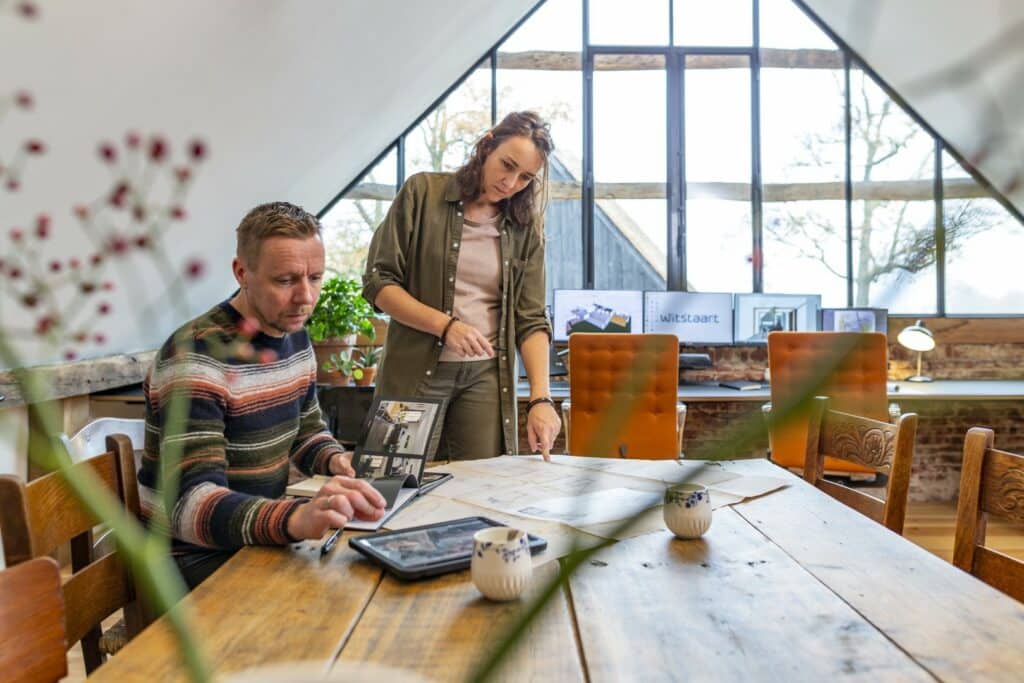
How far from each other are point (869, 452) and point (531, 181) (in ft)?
3.33

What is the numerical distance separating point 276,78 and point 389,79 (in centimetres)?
117

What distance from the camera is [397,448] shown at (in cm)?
160

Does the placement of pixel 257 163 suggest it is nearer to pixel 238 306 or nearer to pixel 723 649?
pixel 238 306

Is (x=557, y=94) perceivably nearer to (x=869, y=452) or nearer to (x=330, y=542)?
(x=869, y=452)

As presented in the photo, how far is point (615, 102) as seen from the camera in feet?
16.9

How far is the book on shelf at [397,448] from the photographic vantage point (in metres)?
1.55

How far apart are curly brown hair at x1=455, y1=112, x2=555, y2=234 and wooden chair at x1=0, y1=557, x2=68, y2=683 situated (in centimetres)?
139

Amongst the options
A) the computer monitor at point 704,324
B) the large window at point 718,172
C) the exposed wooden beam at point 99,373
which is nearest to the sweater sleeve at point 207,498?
the exposed wooden beam at point 99,373

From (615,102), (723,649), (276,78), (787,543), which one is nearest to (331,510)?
(723,649)

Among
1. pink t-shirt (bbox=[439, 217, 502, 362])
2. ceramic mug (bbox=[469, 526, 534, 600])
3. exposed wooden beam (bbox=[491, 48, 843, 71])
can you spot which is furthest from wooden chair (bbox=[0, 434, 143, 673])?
exposed wooden beam (bbox=[491, 48, 843, 71])

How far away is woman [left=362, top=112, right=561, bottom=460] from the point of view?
1.97 meters

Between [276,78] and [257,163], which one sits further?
[257,163]

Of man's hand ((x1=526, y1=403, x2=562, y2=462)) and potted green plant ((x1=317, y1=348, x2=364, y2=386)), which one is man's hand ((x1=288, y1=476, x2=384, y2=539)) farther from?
potted green plant ((x1=317, y1=348, x2=364, y2=386))

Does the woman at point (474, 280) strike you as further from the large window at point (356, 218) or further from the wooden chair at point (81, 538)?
the large window at point (356, 218)
